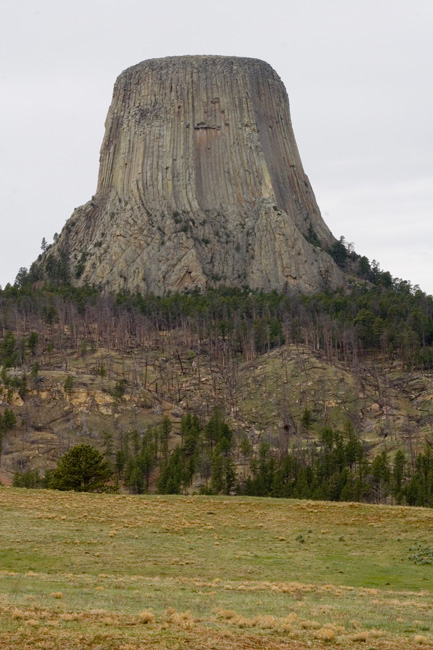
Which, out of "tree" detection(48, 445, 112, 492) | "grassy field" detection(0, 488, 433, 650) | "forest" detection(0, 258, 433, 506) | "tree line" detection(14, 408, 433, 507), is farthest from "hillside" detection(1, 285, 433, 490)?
"grassy field" detection(0, 488, 433, 650)

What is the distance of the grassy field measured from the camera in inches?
1043

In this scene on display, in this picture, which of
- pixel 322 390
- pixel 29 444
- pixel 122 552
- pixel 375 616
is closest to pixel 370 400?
pixel 322 390

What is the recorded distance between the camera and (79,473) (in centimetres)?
8162

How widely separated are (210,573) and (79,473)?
39639 millimetres

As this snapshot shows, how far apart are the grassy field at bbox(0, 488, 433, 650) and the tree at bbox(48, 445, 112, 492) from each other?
29.7 ft

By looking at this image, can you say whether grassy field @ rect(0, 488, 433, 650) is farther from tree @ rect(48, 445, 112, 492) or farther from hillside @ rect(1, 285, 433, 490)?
hillside @ rect(1, 285, 433, 490)

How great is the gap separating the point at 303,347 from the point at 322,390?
→ 18.5 m

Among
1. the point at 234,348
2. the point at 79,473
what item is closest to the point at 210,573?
the point at 79,473

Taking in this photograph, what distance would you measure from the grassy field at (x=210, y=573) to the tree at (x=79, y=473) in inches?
356

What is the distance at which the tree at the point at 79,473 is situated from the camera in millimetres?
80875

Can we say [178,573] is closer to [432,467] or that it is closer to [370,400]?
[432,467]

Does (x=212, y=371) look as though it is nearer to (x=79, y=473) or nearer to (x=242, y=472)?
(x=242, y=472)

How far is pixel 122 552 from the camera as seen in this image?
48.7 metres

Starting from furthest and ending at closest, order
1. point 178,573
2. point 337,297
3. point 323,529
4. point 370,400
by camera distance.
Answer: point 337,297 < point 370,400 < point 323,529 < point 178,573
